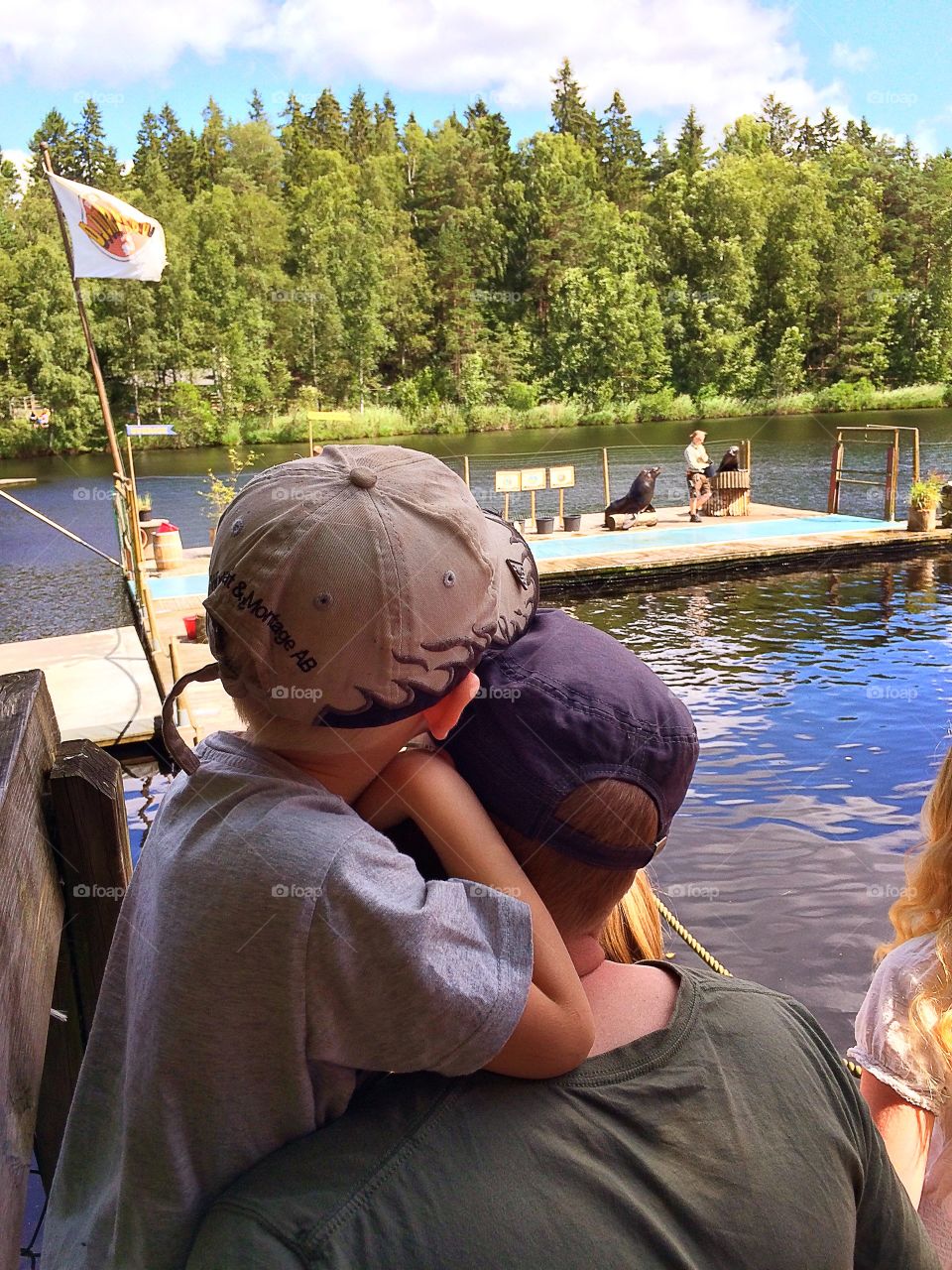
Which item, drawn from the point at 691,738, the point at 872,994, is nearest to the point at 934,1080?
the point at 872,994

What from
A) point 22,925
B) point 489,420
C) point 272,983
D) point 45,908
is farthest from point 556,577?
point 489,420

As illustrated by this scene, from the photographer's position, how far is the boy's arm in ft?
2.09

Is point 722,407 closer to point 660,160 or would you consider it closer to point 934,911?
point 660,160

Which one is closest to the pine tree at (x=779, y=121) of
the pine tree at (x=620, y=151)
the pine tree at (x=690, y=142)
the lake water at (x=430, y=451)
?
the pine tree at (x=690, y=142)

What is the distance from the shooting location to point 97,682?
23.2 ft

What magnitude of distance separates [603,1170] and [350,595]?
389 mm

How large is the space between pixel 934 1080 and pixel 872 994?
0.12 meters

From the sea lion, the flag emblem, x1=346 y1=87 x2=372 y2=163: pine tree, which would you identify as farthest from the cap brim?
x1=346 y1=87 x2=372 y2=163: pine tree

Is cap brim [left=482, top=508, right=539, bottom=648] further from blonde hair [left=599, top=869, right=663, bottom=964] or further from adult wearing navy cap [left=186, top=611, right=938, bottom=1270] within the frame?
blonde hair [left=599, top=869, right=663, bottom=964]

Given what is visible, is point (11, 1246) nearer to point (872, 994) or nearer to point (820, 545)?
point (872, 994)

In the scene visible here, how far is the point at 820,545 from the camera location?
12.6 metres

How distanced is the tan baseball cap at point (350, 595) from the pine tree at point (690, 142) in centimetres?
7975

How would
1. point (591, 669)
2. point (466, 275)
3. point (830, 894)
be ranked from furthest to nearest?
point (466, 275), point (830, 894), point (591, 669)

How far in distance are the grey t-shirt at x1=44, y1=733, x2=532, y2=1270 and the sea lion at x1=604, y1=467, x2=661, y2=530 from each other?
44.8ft
